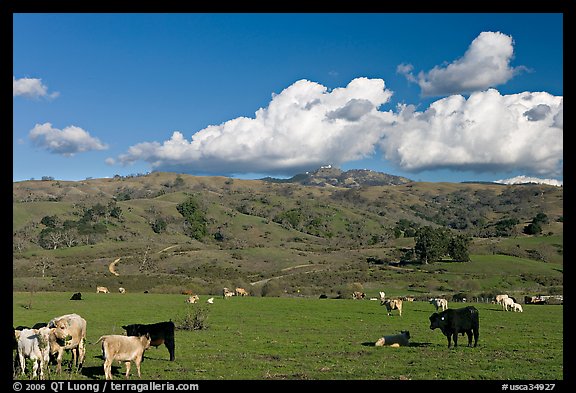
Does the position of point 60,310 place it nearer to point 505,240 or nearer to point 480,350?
point 480,350

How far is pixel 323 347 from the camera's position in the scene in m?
21.8

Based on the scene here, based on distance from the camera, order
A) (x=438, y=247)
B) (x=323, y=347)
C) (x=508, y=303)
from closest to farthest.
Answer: (x=323, y=347) → (x=508, y=303) → (x=438, y=247)

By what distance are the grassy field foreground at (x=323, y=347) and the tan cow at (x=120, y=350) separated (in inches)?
31.5

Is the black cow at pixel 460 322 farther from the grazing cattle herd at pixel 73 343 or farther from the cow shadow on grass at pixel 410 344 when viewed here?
the grazing cattle herd at pixel 73 343

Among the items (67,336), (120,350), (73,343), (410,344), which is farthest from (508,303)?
(67,336)

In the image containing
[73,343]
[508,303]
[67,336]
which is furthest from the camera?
[508,303]

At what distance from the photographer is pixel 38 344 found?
14297mm

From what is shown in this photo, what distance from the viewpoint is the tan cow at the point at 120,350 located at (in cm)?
1396

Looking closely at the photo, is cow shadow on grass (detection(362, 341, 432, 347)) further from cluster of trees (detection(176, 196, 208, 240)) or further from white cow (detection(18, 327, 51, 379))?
cluster of trees (detection(176, 196, 208, 240))

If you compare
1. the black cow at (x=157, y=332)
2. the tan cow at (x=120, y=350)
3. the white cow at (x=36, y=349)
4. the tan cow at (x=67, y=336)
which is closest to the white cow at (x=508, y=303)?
the black cow at (x=157, y=332)

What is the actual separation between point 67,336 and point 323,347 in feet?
37.1

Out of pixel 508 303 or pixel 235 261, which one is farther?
pixel 235 261

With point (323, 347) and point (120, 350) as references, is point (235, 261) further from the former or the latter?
point (120, 350)
